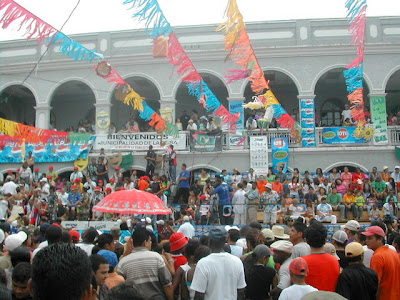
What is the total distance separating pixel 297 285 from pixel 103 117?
18.7 metres

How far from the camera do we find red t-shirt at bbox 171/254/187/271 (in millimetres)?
5664

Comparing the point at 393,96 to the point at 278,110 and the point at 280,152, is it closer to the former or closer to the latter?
the point at 280,152

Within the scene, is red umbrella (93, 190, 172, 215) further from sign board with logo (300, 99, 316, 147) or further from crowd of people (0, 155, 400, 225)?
sign board with logo (300, 99, 316, 147)

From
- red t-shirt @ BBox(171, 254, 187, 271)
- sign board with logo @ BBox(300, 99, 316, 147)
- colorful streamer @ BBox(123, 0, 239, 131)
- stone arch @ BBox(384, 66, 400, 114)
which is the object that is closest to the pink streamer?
colorful streamer @ BBox(123, 0, 239, 131)

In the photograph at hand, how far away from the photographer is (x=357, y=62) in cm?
1320

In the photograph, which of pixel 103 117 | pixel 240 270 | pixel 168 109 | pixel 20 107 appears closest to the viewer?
pixel 240 270

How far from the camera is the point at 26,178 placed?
18750 millimetres

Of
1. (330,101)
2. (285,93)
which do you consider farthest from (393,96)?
(285,93)

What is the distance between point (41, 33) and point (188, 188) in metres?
8.37

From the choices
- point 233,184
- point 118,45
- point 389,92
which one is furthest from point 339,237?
point 389,92

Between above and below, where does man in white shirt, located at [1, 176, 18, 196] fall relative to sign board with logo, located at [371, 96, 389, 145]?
below

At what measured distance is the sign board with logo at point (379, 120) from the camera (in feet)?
64.0

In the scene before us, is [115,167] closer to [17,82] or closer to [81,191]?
[81,191]

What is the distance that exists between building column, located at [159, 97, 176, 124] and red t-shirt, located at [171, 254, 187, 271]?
15.3 metres
